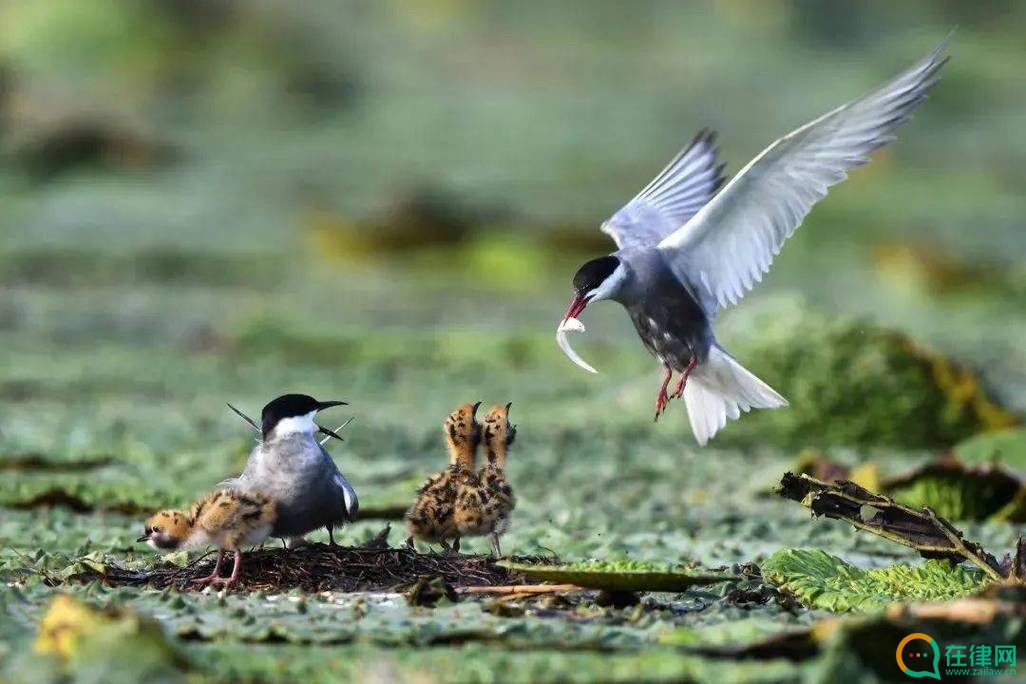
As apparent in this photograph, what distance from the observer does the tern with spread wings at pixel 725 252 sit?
4.66 meters

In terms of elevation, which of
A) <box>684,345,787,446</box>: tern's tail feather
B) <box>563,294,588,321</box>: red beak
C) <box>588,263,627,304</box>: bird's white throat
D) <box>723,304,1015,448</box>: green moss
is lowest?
<box>684,345,787,446</box>: tern's tail feather

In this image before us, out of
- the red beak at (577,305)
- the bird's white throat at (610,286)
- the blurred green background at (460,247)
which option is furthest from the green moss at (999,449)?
the red beak at (577,305)

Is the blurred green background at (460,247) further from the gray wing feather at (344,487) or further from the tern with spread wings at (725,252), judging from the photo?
the gray wing feather at (344,487)

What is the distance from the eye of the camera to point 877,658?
3088 millimetres

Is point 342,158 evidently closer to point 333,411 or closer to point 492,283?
point 492,283

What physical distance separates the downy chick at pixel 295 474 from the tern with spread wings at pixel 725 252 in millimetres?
740

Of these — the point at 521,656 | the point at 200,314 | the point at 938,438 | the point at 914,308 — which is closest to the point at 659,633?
the point at 521,656

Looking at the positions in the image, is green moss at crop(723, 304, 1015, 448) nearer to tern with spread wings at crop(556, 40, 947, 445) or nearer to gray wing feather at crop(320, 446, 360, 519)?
tern with spread wings at crop(556, 40, 947, 445)

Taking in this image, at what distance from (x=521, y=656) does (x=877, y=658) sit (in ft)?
2.06

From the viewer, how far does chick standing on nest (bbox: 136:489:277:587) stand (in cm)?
393

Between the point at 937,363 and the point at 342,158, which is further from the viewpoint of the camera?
the point at 342,158

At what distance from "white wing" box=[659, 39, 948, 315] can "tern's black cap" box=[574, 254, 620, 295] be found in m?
0.23

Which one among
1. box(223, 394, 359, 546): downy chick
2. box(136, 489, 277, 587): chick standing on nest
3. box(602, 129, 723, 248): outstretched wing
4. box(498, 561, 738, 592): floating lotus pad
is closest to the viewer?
box(498, 561, 738, 592): floating lotus pad

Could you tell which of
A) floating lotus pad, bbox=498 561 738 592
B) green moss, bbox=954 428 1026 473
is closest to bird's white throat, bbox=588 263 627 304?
floating lotus pad, bbox=498 561 738 592
